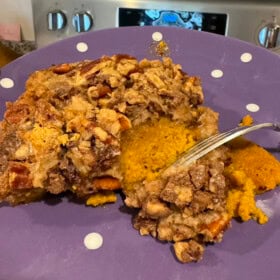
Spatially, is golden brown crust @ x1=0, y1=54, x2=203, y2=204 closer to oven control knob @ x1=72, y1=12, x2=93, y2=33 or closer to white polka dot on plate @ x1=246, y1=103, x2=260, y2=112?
white polka dot on plate @ x1=246, y1=103, x2=260, y2=112

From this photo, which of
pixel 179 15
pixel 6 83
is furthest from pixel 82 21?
pixel 6 83

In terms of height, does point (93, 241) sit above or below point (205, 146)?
below

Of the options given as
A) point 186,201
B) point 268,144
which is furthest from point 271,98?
point 186,201

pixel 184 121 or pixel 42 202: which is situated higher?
pixel 184 121

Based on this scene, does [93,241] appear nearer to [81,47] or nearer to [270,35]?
[81,47]

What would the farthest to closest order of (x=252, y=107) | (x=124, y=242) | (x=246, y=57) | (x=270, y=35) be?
(x=270, y=35) < (x=246, y=57) < (x=252, y=107) < (x=124, y=242)

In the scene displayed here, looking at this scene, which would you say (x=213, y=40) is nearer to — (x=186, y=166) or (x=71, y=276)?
(x=186, y=166)
